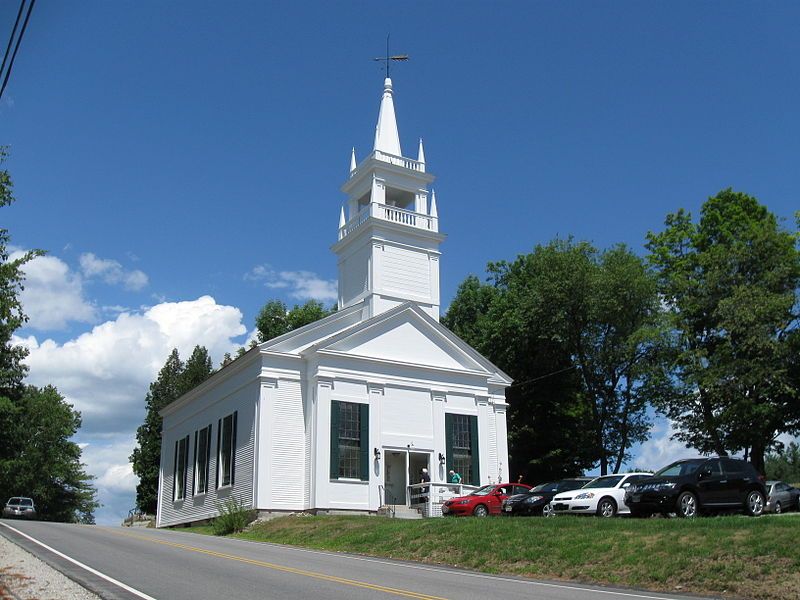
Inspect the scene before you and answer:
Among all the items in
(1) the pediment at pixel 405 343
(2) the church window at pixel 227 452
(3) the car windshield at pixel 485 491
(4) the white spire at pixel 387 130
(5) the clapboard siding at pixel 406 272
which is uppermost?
(4) the white spire at pixel 387 130

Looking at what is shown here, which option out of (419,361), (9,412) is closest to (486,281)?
(419,361)

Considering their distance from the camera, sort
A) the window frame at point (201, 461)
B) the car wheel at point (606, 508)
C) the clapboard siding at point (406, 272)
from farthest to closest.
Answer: the clapboard siding at point (406, 272), the window frame at point (201, 461), the car wheel at point (606, 508)

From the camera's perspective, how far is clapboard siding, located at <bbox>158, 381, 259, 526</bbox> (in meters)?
34.8

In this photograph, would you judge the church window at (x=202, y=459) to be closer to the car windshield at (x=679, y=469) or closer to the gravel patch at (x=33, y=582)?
the gravel patch at (x=33, y=582)

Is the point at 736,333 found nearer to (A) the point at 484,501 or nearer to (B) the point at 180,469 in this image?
(A) the point at 484,501

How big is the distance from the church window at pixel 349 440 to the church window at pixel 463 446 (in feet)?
13.8

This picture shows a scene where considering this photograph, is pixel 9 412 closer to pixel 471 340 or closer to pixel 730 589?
pixel 471 340

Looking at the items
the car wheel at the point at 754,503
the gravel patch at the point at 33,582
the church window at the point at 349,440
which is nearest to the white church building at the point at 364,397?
the church window at the point at 349,440

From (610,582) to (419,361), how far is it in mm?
22498

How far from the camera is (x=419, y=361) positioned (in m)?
37.4

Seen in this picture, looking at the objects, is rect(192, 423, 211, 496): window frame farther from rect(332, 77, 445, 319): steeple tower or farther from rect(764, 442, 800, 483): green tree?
rect(764, 442, 800, 483): green tree

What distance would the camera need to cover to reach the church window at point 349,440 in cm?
3381

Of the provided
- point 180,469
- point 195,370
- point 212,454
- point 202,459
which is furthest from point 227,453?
point 195,370

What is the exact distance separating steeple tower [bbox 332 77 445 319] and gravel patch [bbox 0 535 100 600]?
24.7 metres
